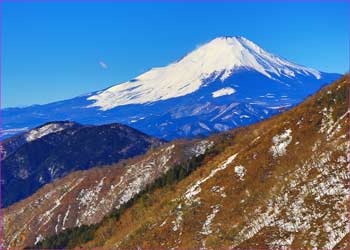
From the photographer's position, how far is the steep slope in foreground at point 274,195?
87.8 meters

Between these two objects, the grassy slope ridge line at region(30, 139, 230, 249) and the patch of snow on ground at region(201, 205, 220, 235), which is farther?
the grassy slope ridge line at region(30, 139, 230, 249)

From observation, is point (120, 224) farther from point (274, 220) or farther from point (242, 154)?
point (274, 220)

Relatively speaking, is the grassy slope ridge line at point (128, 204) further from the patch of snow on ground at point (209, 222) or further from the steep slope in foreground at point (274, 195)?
the patch of snow on ground at point (209, 222)

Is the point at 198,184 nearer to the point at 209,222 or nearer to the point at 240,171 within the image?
the point at 240,171

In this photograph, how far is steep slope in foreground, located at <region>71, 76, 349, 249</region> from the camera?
87.8 m

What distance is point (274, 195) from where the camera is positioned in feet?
324

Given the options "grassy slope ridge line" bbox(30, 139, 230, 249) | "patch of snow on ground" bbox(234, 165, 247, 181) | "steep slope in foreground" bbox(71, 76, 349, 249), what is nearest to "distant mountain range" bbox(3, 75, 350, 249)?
"patch of snow on ground" bbox(234, 165, 247, 181)

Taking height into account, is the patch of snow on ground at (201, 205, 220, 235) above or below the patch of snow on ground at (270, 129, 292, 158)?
below

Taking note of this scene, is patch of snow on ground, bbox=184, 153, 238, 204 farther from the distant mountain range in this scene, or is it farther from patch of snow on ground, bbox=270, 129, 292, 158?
patch of snow on ground, bbox=270, 129, 292, 158

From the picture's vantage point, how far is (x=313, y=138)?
4316 inches

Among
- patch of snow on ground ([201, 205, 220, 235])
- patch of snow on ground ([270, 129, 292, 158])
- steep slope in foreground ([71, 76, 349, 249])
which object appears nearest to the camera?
steep slope in foreground ([71, 76, 349, 249])

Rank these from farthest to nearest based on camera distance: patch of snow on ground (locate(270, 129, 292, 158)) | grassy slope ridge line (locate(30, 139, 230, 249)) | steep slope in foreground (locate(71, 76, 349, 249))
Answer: grassy slope ridge line (locate(30, 139, 230, 249)) < patch of snow on ground (locate(270, 129, 292, 158)) < steep slope in foreground (locate(71, 76, 349, 249))

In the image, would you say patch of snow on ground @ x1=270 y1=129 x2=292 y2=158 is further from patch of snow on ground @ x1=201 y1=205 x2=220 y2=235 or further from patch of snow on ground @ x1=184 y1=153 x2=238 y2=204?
patch of snow on ground @ x1=201 y1=205 x2=220 y2=235

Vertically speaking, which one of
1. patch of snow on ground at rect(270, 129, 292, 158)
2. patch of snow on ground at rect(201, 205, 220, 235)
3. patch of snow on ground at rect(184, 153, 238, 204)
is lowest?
patch of snow on ground at rect(201, 205, 220, 235)
